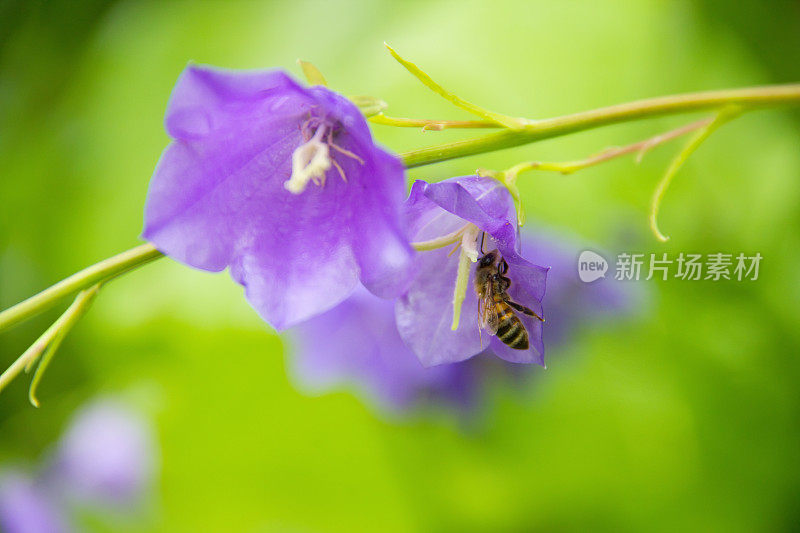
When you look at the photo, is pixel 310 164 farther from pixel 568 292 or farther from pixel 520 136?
pixel 568 292

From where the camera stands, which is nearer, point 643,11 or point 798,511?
point 798,511

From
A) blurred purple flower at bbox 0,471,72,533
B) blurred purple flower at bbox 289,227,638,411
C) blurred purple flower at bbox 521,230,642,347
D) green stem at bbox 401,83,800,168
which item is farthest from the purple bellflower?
green stem at bbox 401,83,800,168

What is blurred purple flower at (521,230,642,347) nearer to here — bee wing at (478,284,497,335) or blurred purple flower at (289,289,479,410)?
blurred purple flower at (289,289,479,410)

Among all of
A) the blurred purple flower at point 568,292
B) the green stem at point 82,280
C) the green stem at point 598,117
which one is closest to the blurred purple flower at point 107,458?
the blurred purple flower at point 568,292

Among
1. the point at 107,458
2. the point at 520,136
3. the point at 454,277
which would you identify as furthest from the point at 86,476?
the point at 520,136

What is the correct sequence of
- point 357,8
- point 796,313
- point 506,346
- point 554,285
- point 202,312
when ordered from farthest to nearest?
1. point 357,8
2. point 202,312
3. point 796,313
4. point 554,285
5. point 506,346

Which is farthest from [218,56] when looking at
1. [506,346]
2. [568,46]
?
[506,346]

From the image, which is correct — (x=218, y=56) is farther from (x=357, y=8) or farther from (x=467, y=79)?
(x=467, y=79)
